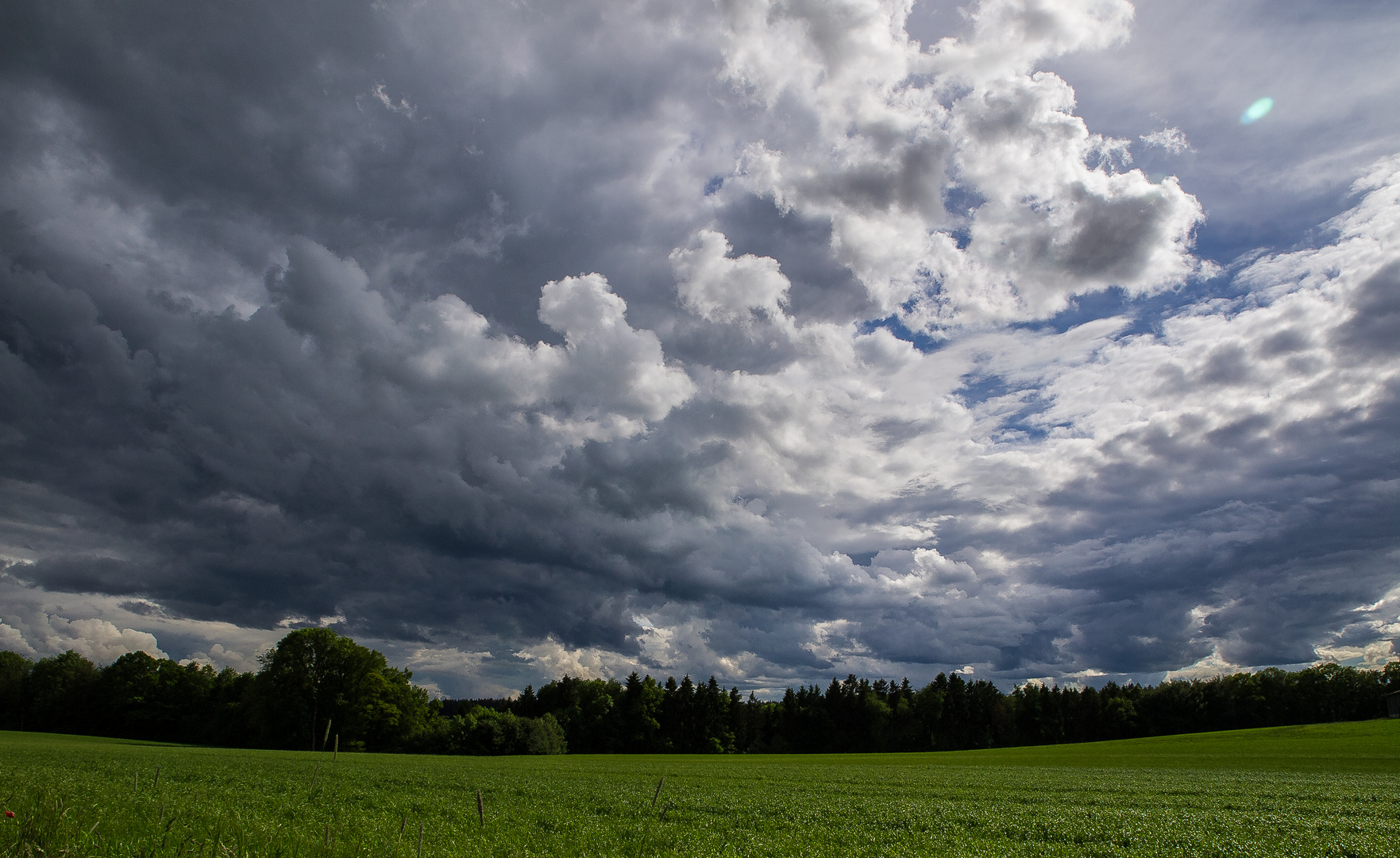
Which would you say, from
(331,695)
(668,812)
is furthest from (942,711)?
(668,812)

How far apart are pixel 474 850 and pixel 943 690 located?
150652 mm

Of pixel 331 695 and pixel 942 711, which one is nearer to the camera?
pixel 331 695

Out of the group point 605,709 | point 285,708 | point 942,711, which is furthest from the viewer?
point 942,711

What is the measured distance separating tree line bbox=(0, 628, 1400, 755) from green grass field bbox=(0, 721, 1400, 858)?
64.7 meters

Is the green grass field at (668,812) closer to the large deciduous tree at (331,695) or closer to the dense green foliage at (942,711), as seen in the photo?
the large deciduous tree at (331,695)

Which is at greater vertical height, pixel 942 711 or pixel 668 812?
pixel 668 812

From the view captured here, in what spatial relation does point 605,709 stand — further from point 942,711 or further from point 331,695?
point 942,711

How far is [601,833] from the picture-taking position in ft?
62.5

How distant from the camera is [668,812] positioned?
2483 cm

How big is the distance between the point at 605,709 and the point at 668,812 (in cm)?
11504

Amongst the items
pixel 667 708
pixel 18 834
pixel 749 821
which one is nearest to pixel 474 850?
pixel 18 834

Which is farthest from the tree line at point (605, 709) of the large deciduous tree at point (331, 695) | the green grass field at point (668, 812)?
the green grass field at point (668, 812)

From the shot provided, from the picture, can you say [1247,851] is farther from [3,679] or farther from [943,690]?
[3,679]

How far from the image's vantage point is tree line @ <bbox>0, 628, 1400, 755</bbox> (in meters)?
105
